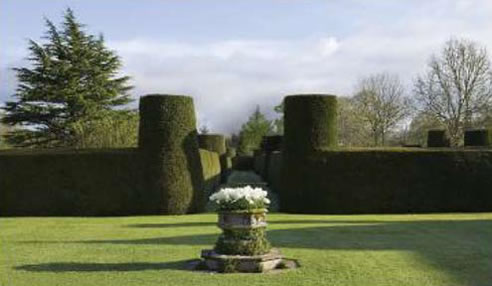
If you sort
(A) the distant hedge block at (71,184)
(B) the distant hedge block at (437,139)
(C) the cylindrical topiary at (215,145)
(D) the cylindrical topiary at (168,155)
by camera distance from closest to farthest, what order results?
(D) the cylindrical topiary at (168,155) → (A) the distant hedge block at (71,184) → (B) the distant hedge block at (437,139) → (C) the cylindrical topiary at (215,145)

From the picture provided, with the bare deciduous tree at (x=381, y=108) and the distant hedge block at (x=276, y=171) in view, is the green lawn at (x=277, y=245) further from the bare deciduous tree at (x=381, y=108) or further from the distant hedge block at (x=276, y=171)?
the bare deciduous tree at (x=381, y=108)

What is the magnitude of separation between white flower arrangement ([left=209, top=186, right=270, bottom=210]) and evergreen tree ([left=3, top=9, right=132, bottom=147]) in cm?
3088

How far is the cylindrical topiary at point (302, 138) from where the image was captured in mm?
19266

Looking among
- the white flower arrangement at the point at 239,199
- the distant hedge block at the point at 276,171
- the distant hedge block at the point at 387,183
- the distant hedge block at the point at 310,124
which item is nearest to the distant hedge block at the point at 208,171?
the distant hedge block at the point at 276,171

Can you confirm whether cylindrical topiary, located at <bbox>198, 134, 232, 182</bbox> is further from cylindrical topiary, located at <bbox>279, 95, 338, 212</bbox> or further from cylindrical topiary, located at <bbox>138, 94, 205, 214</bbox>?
cylindrical topiary, located at <bbox>138, 94, 205, 214</bbox>

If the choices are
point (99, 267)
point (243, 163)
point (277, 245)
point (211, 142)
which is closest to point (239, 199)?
point (99, 267)

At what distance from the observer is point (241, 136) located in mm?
67750

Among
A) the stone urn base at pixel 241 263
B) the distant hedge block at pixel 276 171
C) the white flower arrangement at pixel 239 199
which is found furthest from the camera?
the distant hedge block at pixel 276 171

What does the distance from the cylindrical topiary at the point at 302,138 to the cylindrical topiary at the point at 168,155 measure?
9.21ft

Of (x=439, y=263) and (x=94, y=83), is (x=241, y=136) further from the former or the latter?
(x=439, y=263)

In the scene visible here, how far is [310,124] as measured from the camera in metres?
19.3

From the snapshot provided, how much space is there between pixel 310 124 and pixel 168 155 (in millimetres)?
4315

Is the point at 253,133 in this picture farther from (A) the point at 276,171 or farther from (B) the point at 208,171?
(B) the point at 208,171

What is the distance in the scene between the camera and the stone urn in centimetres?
874
